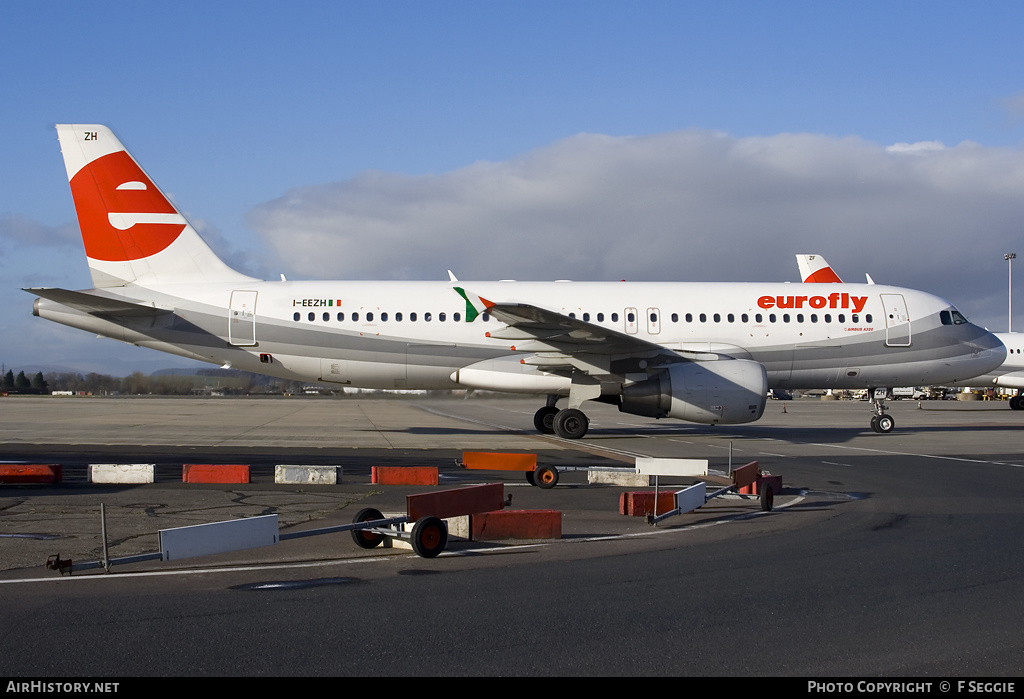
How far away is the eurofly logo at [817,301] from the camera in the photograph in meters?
24.0

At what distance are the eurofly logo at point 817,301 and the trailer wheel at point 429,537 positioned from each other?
17787 mm

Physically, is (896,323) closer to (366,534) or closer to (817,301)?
(817,301)

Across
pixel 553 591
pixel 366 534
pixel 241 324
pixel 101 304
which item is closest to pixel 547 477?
pixel 366 534

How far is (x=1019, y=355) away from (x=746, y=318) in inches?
1187

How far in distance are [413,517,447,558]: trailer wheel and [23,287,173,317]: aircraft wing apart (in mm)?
15393

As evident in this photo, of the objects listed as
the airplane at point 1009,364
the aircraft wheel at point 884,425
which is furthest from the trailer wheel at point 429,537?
the airplane at point 1009,364

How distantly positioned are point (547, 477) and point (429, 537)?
4.91 m

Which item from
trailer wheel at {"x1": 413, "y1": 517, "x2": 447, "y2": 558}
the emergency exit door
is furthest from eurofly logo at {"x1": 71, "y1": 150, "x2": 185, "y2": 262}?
trailer wheel at {"x1": 413, "y1": 517, "x2": 447, "y2": 558}

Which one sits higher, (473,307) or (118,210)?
(118,210)

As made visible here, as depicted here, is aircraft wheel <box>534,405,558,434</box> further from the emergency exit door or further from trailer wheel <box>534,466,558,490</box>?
trailer wheel <box>534,466,558,490</box>

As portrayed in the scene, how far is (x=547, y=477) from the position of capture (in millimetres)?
12664

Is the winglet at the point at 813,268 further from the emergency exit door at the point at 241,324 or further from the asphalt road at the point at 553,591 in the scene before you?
the asphalt road at the point at 553,591
